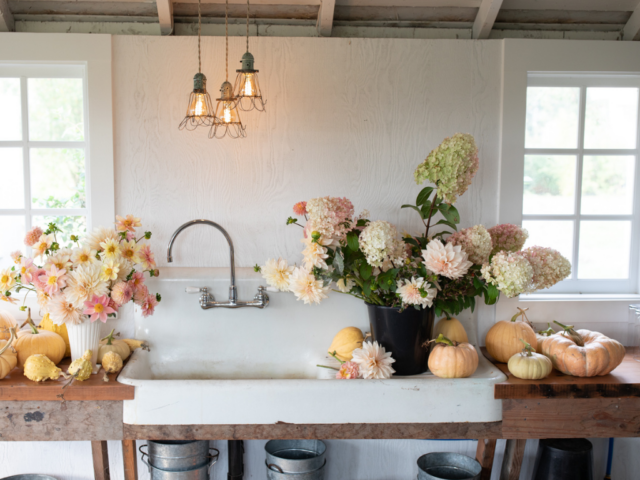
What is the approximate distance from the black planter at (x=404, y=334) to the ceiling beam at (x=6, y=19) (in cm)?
180

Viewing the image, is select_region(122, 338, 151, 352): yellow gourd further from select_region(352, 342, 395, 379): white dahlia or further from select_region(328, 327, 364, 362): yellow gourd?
select_region(352, 342, 395, 379): white dahlia

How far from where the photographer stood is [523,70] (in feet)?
6.65

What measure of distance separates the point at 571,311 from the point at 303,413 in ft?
4.08

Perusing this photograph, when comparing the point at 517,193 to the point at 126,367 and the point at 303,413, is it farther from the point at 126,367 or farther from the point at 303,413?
the point at 126,367

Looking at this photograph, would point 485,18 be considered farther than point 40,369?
Yes

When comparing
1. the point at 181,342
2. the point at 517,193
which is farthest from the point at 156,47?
the point at 517,193

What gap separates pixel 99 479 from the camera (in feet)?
6.42

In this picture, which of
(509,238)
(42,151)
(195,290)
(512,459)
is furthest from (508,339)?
(42,151)

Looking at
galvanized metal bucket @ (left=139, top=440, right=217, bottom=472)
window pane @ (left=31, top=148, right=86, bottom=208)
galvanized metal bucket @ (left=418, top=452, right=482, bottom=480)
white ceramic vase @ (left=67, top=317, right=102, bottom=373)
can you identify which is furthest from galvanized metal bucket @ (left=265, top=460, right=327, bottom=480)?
window pane @ (left=31, top=148, right=86, bottom=208)

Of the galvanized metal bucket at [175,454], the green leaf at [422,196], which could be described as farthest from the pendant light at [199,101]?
the galvanized metal bucket at [175,454]

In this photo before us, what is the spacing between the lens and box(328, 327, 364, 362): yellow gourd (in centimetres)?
187

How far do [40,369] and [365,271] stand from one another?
1103 millimetres

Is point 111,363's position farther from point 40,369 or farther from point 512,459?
point 512,459

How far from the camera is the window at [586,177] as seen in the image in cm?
213
